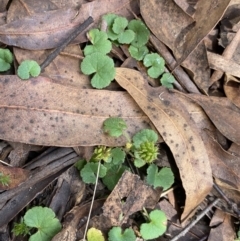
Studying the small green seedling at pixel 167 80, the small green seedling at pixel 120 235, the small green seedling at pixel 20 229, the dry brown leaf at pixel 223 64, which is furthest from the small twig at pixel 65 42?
the small green seedling at pixel 120 235

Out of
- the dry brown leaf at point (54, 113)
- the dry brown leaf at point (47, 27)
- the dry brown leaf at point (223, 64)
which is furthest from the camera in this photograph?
the dry brown leaf at point (223, 64)

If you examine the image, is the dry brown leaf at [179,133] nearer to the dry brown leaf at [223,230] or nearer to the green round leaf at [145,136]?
the green round leaf at [145,136]

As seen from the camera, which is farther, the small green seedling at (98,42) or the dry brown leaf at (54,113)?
the small green seedling at (98,42)

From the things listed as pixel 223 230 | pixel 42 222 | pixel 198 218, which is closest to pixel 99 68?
pixel 42 222

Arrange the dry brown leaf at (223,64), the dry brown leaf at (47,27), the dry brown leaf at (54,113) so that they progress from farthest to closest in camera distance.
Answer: the dry brown leaf at (223,64) → the dry brown leaf at (47,27) → the dry brown leaf at (54,113)

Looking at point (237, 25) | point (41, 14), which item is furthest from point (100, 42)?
point (237, 25)

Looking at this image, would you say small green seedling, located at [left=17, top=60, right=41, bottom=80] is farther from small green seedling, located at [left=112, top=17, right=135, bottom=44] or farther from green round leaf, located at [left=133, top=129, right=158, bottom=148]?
green round leaf, located at [left=133, top=129, right=158, bottom=148]

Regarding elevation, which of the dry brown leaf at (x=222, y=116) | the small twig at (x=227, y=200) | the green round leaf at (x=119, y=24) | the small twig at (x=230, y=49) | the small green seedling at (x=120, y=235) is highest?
the small twig at (x=230, y=49)

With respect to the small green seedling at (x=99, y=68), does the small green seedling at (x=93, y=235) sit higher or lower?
lower
